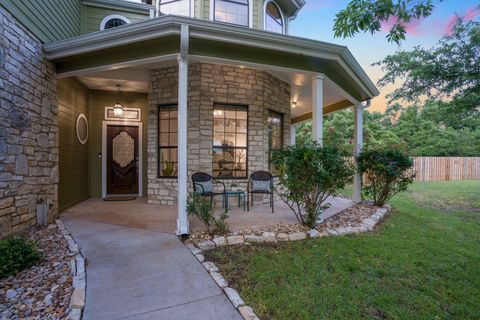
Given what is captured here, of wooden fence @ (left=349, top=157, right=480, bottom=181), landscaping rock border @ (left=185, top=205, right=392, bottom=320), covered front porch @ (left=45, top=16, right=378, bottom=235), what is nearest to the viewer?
landscaping rock border @ (left=185, top=205, right=392, bottom=320)

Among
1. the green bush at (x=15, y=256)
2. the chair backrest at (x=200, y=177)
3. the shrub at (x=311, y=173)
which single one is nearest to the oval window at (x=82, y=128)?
the chair backrest at (x=200, y=177)

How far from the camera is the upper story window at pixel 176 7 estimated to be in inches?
233

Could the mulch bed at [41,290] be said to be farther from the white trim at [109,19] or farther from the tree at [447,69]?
the tree at [447,69]

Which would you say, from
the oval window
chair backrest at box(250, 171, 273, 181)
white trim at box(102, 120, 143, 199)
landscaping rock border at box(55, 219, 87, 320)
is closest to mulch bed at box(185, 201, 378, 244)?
landscaping rock border at box(55, 219, 87, 320)

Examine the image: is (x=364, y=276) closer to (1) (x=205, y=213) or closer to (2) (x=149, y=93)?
(1) (x=205, y=213)

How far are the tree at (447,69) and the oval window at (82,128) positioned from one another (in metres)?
7.90

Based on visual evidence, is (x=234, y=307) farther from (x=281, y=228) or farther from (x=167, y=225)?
(x=167, y=225)

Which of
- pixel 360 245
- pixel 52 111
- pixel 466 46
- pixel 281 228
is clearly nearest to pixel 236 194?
pixel 281 228

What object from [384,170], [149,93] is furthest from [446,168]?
[149,93]

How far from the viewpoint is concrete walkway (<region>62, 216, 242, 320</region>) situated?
73.9 inches

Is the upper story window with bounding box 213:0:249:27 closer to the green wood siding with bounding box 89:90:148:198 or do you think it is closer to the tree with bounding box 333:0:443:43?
the green wood siding with bounding box 89:90:148:198

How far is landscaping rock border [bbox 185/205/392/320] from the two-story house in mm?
514

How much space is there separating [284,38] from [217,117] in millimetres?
2100

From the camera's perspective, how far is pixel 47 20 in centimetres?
411
